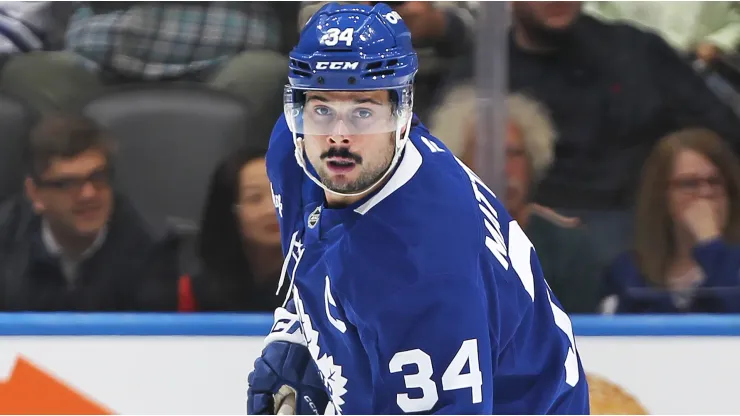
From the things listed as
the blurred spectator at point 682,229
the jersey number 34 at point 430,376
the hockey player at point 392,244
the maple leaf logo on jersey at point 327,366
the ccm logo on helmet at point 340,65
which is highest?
the ccm logo on helmet at point 340,65

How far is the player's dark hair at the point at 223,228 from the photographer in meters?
2.24

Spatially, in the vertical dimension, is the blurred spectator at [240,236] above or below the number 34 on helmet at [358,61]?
below

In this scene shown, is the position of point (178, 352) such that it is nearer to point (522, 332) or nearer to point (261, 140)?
point (261, 140)

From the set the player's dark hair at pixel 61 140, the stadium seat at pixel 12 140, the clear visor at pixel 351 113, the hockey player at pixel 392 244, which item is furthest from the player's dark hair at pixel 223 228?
the clear visor at pixel 351 113

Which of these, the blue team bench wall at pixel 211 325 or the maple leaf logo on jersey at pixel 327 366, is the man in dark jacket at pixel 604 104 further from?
the maple leaf logo on jersey at pixel 327 366

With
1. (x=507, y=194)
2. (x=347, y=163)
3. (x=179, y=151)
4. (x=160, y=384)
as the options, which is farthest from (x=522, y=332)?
(x=179, y=151)

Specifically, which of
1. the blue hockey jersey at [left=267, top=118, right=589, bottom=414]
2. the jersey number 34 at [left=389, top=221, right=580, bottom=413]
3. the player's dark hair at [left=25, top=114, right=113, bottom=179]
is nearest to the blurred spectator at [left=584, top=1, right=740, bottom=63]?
the blue hockey jersey at [left=267, top=118, right=589, bottom=414]

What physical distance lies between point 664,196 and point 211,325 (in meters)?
0.94

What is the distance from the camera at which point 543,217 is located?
7.18 ft

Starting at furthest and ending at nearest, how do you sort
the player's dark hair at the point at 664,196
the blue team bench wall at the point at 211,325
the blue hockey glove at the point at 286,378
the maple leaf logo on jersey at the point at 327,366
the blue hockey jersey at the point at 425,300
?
1. the player's dark hair at the point at 664,196
2. the blue team bench wall at the point at 211,325
3. the blue hockey glove at the point at 286,378
4. the maple leaf logo on jersey at the point at 327,366
5. the blue hockey jersey at the point at 425,300

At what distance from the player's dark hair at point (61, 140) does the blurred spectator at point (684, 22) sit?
40.3 inches

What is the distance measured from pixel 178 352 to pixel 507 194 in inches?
27.9

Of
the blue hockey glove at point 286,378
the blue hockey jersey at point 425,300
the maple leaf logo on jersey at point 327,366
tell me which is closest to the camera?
the blue hockey jersey at point 425,300

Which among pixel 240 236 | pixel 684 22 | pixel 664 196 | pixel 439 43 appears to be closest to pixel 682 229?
pixel 664 196
